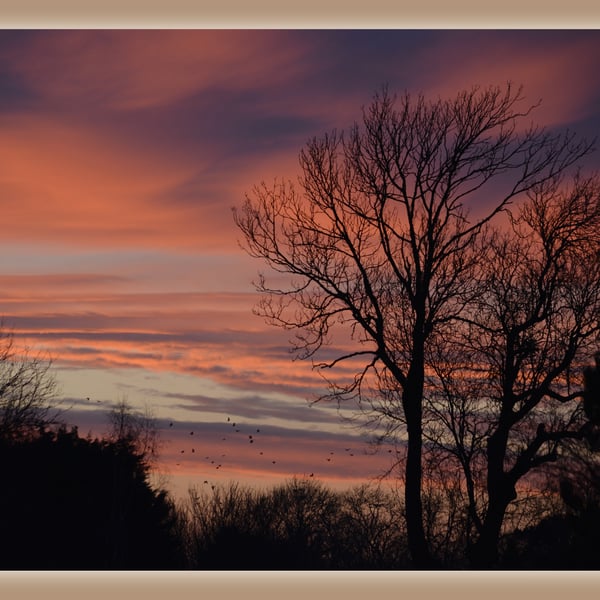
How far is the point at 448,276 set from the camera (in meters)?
21.7

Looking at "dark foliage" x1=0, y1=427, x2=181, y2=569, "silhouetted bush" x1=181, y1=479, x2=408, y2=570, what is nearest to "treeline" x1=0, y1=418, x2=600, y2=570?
"dark foliage" x1=0, y1=427, x2=181, y2=569

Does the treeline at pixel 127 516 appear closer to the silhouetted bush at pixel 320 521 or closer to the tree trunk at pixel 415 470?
the tree trunk at pixel 415 470

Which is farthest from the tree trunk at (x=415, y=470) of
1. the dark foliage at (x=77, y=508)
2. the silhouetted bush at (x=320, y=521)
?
the silhouetted bush at (x=320, y=521)

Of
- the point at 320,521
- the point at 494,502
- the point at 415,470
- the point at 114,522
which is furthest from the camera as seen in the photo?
the point at 320,521

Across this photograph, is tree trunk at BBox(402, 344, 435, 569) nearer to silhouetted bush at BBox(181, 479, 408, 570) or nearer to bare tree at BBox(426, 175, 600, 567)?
bare tree at BBox(426, 175, 600, 567)

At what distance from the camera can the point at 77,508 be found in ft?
82.9

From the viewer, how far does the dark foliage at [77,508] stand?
2361 centimetres

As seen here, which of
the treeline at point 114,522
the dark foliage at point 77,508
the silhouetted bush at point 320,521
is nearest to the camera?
the treeline at point 114,522

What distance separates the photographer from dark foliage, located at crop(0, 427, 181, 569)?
23.6m

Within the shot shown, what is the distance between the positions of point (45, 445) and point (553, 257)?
50.8 ft

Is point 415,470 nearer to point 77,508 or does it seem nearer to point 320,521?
point 77,508

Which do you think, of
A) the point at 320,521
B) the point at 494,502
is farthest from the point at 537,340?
the point at 320,521

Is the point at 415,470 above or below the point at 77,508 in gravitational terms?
above
